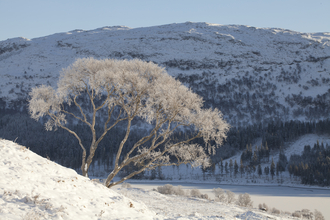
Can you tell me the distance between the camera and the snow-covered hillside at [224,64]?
4702 inches

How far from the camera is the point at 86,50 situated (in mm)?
172125

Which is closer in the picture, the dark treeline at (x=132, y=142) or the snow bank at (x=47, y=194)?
the snow bank at (x=47, y=194)

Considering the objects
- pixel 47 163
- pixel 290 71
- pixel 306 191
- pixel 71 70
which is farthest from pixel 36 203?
pixel 290 71

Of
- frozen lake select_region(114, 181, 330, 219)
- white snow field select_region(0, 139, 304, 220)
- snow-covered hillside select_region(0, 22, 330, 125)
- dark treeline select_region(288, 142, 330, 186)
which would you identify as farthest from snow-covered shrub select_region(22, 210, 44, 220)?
snow-covered hillside select_region(0, 22, 330, 125)

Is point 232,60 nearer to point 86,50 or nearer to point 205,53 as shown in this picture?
point 205,53

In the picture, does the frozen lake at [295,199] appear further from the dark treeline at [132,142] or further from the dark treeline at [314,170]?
the dark treeline at [132,142]

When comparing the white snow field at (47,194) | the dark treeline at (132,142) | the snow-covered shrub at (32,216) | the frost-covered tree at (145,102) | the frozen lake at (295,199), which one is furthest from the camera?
the dark treeline at (132,142)

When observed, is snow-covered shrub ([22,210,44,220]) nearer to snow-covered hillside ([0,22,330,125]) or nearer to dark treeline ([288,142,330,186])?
dark treeline ([288,142,330,186])

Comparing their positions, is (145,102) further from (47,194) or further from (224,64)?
(224,64)

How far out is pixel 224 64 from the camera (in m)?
157

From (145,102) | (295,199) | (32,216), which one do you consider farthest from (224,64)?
(32,216)

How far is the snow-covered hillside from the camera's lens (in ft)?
392

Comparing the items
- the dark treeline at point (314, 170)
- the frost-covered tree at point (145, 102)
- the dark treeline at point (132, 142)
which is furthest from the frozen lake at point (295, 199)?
the frost-covered tree at point (145, 102)

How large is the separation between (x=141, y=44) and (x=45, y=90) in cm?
17503
